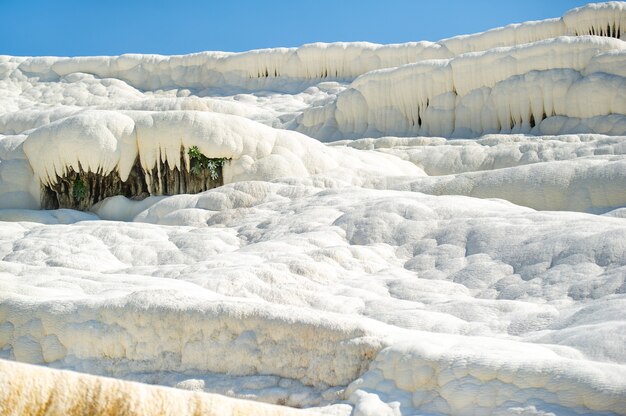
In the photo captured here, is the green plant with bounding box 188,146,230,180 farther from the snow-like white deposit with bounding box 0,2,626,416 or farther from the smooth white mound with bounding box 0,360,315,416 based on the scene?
the smooth white mound with bounding box 0,360,315,416

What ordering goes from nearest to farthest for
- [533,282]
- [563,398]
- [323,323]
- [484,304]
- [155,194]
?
1. [563,398]
2. [323,323]
3. [484,304]
4. [533,282]
5. [155,194]

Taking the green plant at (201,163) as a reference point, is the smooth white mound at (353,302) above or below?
below

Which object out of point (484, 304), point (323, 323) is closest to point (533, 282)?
point (484, 304)

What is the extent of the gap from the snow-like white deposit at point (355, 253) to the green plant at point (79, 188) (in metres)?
0.34

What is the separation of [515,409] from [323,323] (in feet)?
5.05

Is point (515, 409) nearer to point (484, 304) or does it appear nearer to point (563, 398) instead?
point (563, 398)

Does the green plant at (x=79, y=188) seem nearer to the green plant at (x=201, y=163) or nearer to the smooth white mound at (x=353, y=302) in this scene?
the green plant at (x=201, y=163)

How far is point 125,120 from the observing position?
1364 centimetres

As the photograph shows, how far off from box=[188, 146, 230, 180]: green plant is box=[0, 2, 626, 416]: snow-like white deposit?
12cm

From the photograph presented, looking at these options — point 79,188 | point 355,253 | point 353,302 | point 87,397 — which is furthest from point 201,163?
point 87,397

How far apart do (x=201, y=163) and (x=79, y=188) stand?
2.38m

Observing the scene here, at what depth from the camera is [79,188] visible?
13.6 metres

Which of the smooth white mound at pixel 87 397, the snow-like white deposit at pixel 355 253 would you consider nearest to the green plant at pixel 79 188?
the snow-like white deposit at pixel 355 253

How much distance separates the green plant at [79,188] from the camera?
44.8 feet
